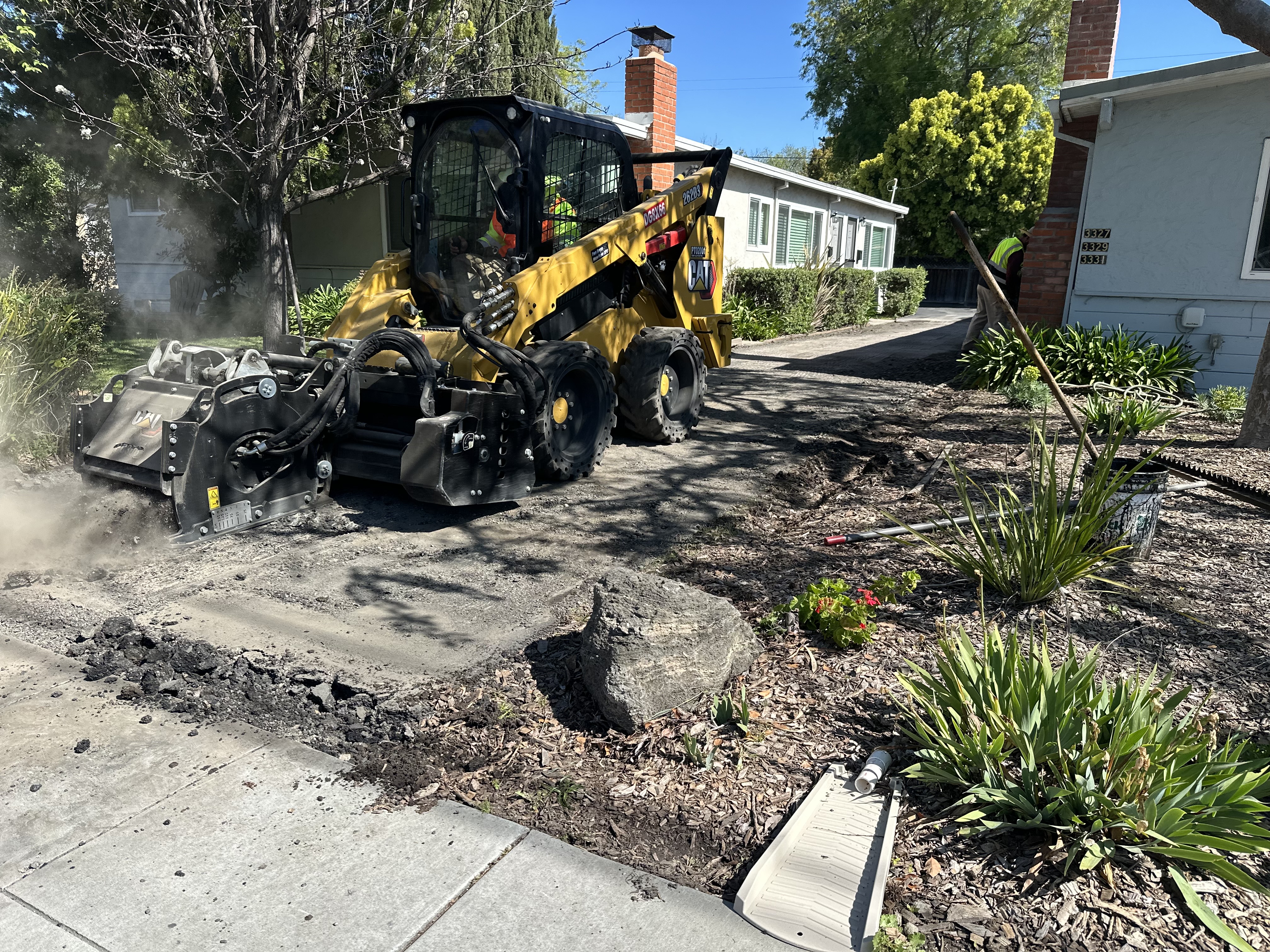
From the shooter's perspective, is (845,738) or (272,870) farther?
(845,738)

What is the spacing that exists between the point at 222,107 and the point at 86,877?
814 centimetres

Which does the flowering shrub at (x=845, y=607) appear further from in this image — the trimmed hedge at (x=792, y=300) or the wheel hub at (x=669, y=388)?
the trimmed hedge at (x=792, y=300)

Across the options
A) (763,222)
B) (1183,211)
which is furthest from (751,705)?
(763,222)

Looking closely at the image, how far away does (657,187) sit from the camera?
46.6ft

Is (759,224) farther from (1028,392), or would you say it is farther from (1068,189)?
(1028,392)

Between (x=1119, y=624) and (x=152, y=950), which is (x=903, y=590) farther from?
(x=152, y=950)

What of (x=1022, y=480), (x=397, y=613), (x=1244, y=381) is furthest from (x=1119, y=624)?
(x=1244, y=381)

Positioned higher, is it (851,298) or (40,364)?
(851,298)

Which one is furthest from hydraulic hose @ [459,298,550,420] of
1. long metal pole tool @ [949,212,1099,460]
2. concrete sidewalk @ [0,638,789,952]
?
concrete sidewalk @ [0,638,789,952]

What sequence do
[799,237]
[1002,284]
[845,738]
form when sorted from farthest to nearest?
1. [799,237]
2. [1002,284]
3. [845,738]

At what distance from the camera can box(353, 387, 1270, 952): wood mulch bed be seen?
256 cm

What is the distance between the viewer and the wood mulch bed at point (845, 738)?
2.56 m

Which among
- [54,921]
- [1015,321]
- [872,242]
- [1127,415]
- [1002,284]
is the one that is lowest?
[54,921]

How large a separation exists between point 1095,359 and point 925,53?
4173 centimetres
